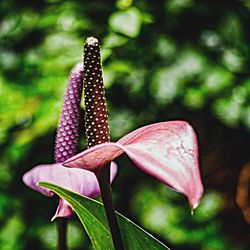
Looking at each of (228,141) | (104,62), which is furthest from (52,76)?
(228,141)

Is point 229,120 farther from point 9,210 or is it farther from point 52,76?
point 9,210

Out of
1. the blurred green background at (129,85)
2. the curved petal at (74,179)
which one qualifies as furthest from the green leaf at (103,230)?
the blurred green background at (129,85)

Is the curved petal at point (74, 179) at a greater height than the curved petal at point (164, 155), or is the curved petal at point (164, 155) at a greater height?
the curved petal at point (164, 155)

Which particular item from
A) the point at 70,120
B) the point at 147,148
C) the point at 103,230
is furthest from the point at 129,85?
the point at 147,148

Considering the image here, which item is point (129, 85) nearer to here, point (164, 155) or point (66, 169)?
point (66, 169)

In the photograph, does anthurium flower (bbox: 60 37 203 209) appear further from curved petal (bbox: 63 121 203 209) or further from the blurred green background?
the blurred green background

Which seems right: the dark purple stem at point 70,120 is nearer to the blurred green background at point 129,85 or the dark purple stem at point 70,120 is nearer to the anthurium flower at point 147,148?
the anthurium flower at point 147,148

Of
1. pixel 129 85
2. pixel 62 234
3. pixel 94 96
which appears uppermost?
pixel 94 96
